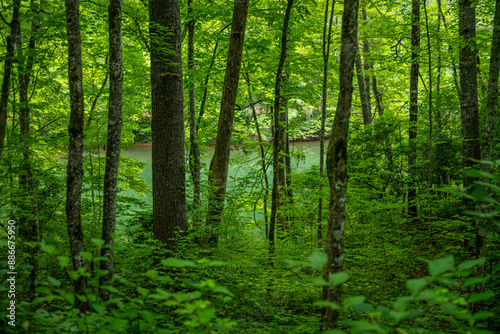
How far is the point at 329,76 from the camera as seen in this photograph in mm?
8930

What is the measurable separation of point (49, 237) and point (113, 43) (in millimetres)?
3801

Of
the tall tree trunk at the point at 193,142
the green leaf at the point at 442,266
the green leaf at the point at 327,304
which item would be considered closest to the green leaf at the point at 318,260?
the green leaf at the point at 327,304

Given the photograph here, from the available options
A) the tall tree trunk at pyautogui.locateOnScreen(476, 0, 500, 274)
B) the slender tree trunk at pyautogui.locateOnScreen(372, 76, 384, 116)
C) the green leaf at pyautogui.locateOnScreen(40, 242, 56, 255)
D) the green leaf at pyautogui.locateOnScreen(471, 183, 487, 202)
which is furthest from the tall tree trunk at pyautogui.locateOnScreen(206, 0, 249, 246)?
the slender tree trunk at pyautogui.locateOnScreen(372, 76, 384, 116)

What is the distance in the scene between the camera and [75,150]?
3.42 m

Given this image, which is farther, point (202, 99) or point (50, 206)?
point (202, 99)

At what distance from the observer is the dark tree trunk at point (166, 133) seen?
5.34m

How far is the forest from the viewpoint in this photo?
2.05 metres

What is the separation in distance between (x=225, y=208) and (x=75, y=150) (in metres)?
2.53

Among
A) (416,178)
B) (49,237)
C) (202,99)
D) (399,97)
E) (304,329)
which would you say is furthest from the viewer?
(399,97)

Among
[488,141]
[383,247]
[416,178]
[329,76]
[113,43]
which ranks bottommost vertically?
[383,247]

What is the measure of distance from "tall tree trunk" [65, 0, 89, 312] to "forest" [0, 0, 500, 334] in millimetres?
15

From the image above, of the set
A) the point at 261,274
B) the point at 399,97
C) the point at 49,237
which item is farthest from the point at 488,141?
the point at 399,97

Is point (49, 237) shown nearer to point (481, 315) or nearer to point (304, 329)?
point (304, 329)

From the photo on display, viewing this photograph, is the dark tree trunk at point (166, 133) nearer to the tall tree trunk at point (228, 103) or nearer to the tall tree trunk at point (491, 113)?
the tall tree trunk at point (228, 103)
